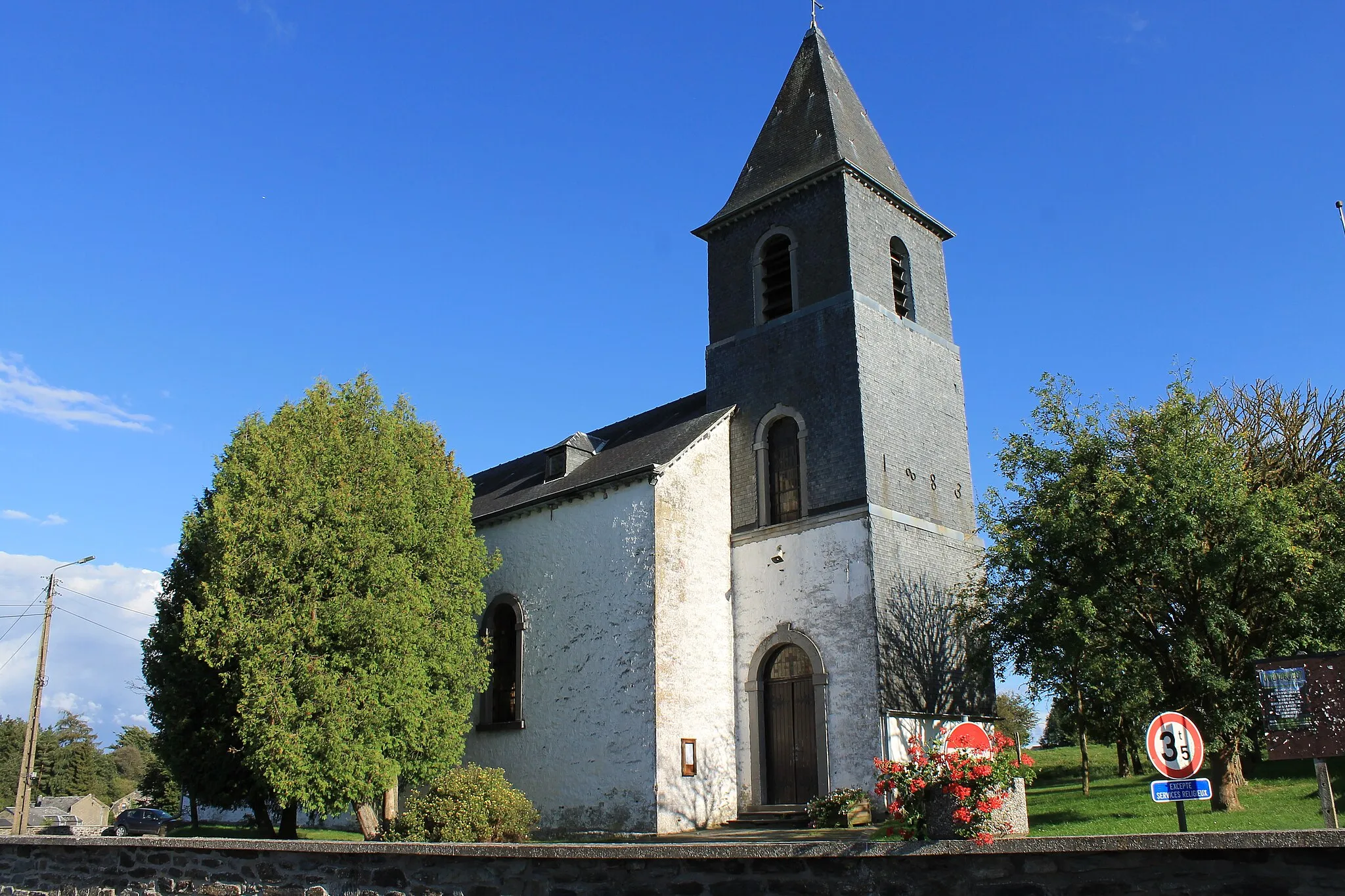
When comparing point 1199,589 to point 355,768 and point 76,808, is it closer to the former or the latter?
point 355,768

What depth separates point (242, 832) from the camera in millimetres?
26141

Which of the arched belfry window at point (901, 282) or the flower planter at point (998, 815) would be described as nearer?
the flower planter at point (998, 815)

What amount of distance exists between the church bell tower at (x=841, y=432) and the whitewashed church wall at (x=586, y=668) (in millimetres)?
2287

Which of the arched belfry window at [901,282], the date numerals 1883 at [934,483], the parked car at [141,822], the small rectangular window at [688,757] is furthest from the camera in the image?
the parked car at [141,822]

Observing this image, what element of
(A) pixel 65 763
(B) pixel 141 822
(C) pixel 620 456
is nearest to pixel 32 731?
(B) pixel 141 822

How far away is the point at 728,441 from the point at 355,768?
9.70 metres

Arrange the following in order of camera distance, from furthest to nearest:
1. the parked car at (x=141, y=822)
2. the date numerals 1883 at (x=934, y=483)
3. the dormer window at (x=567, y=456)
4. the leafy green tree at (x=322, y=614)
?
the parked car at (x=141, y=822), the dormer window at (x=567, y=456), the date numerals 1883 at (x=934, y=483), the leafy green tree at (x=322, y=614)

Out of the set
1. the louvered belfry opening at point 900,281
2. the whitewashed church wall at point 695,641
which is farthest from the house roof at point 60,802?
the louvered belfry opening at point 900,281

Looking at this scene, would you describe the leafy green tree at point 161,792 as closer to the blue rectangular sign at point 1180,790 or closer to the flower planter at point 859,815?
the flower planter at point 859,815

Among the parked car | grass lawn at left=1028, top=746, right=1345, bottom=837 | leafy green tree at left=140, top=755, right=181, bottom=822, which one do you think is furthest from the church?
leafy green tree at left=140, top=755, right=181, bottom=822

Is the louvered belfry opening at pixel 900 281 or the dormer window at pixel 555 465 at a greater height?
the louvered belfry opening at pixel 900 281

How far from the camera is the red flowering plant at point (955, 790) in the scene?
7.22m

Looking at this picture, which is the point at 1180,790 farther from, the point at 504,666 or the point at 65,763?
the point at 65,763

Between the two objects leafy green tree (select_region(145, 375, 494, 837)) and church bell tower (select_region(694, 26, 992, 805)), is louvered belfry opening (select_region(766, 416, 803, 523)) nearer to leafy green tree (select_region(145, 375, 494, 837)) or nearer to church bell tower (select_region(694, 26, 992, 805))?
church bell tower (select_region(694, 26, 992, 805))
